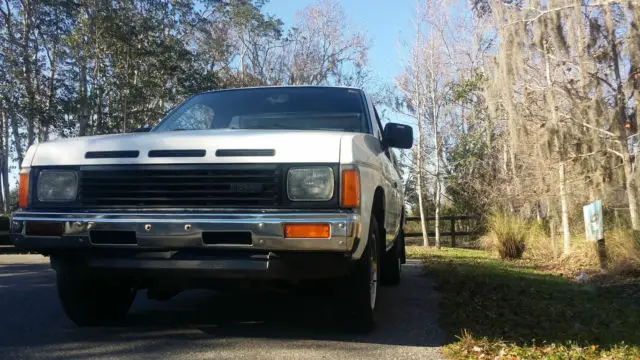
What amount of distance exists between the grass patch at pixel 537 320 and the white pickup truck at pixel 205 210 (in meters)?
0.92

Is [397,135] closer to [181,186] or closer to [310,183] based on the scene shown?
[310,183]

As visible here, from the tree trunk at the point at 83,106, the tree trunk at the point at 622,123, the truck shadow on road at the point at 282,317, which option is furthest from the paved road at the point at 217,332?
the tree trunk at the point at 83,106

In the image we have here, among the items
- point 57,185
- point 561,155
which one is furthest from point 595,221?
point 57,185

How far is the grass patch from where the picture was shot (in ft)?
12.0

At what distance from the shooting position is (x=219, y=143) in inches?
136

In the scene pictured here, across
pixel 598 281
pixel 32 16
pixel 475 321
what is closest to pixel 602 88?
pixel 598 281

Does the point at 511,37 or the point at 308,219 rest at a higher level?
the point at 511,37

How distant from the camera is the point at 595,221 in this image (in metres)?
8.87

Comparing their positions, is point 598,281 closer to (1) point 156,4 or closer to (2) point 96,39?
(2) point 96,39

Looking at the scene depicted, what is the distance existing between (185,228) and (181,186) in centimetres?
30

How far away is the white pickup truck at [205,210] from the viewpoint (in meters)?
3.25

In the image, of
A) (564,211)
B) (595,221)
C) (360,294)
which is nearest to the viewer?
(360,294)

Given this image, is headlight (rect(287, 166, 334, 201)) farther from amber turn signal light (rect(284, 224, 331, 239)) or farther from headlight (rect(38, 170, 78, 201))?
headlight (rect(38, 170, 78, 201))

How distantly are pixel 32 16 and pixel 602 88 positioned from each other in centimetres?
2041
